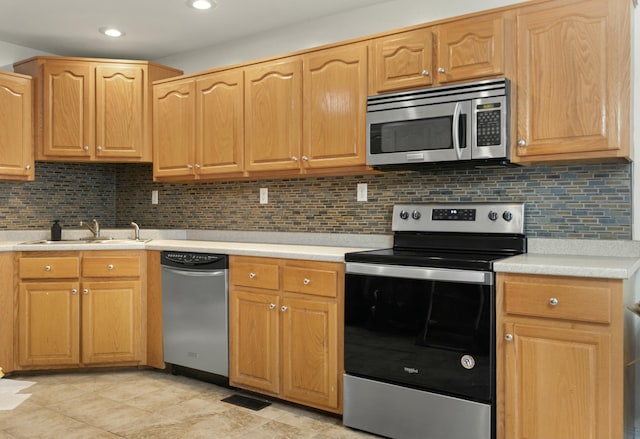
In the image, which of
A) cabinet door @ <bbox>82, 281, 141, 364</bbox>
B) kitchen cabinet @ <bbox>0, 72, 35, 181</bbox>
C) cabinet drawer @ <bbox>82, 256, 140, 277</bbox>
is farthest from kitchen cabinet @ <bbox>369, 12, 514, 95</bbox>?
kitchen cabinet @ <bbox>0, 72, 35, 181</bbox>

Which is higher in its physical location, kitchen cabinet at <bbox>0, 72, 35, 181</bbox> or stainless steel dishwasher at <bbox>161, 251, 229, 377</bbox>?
kitchen cabinet at <bbox>0, 72, 35, 181</bbox>

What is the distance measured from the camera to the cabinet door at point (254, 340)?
298 cm

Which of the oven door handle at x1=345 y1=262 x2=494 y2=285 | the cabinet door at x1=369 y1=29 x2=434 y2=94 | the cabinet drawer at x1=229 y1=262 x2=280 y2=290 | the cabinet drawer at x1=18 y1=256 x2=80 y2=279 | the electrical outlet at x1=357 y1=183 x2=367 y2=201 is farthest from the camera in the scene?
the cabinet drawer at x1=18 y1=256 x2=80 y2=279

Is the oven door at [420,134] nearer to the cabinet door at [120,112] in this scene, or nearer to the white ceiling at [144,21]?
the white ceiling at [144,21]

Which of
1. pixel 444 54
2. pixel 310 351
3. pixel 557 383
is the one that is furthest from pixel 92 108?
pixel 557 383

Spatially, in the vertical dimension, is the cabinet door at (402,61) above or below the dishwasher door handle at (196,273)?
above

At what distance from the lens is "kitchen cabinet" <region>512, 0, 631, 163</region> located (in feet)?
7.59

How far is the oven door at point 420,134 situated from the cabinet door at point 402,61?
161 mm

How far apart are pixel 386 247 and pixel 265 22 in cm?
177

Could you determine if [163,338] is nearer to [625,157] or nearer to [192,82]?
[192,82]

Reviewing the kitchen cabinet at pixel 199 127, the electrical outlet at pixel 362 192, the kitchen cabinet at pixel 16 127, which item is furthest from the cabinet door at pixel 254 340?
the kitchen cabinet at pixel 16 127

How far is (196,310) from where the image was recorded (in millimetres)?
3324

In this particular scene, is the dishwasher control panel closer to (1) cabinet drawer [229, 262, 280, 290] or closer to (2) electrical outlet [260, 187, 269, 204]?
(1) cabinet drawer [229, 262, 280, 290]

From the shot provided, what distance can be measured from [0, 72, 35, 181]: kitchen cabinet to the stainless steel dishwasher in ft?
4.53
